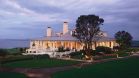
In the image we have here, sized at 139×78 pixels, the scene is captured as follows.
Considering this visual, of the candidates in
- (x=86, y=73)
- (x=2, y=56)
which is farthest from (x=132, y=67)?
(x=2, y=56)

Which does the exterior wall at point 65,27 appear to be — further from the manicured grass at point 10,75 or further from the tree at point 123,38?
the manicured grass at point 10,75

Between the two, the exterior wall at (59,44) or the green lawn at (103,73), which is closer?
the green lawn at (103,73)

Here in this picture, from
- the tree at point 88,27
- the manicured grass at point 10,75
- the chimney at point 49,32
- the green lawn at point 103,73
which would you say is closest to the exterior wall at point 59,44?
the chimney at point 49,32

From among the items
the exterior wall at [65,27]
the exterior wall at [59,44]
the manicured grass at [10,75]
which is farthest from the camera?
the exterior wall at [65,27]

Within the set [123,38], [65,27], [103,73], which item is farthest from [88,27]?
[103,73]

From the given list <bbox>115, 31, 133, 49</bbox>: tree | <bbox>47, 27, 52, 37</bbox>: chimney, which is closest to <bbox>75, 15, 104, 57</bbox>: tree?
<bbox>115, 31, 133, 49</bbox>: tree

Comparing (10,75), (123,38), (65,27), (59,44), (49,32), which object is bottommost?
(10,75)

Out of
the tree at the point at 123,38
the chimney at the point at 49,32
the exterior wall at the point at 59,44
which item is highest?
the chimney at the point at 49,32

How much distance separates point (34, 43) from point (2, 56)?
24584 mm

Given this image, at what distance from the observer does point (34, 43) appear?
63.8 metres

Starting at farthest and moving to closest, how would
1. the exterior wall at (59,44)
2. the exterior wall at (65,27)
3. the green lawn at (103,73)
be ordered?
the exterior wall at (65,27)
the exterior wall at (59,44)
the green lawn at (103,73)

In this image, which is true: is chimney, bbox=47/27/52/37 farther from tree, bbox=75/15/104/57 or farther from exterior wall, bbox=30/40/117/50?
tree, bbox=75/15/104/57

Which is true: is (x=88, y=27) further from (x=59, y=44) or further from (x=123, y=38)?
(x=123, y=38)

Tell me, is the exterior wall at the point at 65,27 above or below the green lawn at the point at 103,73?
above
